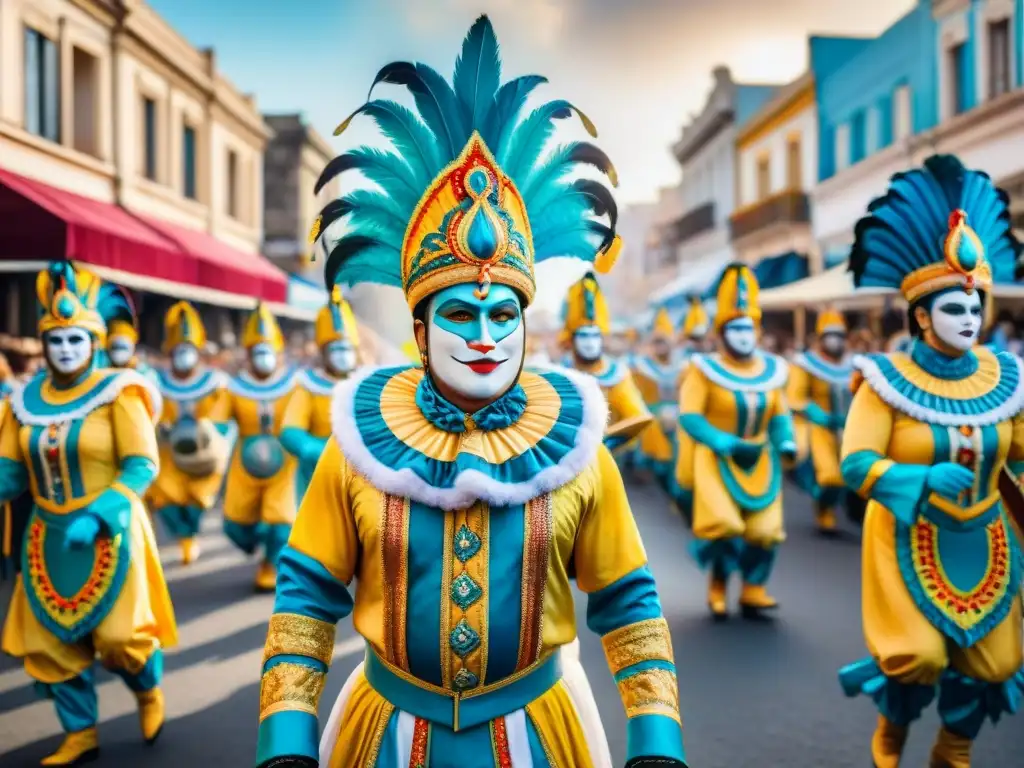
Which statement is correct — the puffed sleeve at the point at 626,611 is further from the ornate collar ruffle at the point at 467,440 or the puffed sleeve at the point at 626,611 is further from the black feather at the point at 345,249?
the black feather at the point at 345,249

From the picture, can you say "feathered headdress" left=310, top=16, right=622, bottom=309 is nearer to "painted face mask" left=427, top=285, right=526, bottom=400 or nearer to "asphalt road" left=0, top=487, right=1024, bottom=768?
"painted face mask" left=427, top=285, right=526, bottom=400

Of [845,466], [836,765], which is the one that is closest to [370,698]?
[845,466]

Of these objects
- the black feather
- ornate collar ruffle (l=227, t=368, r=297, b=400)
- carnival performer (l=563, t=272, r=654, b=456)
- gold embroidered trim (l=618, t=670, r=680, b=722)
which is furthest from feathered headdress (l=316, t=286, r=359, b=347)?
gold embroidered trim (l=618, t=670, r=680, b=722)

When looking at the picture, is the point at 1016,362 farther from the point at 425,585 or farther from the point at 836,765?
the point at 425,585

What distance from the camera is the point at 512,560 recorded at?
2.45 meters

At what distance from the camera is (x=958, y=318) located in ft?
14.0

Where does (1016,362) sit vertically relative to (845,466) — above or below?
above

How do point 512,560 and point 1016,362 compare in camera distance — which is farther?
point 1016,362

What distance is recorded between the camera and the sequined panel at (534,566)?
2457 millimetres

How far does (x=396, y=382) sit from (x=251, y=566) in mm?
6907

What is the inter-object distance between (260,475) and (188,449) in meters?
1.57

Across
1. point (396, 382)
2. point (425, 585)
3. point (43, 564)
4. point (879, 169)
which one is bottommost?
point (43, 564)

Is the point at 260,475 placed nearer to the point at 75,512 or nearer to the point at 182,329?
the point at 182,329

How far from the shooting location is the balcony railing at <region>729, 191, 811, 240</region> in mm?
25391
